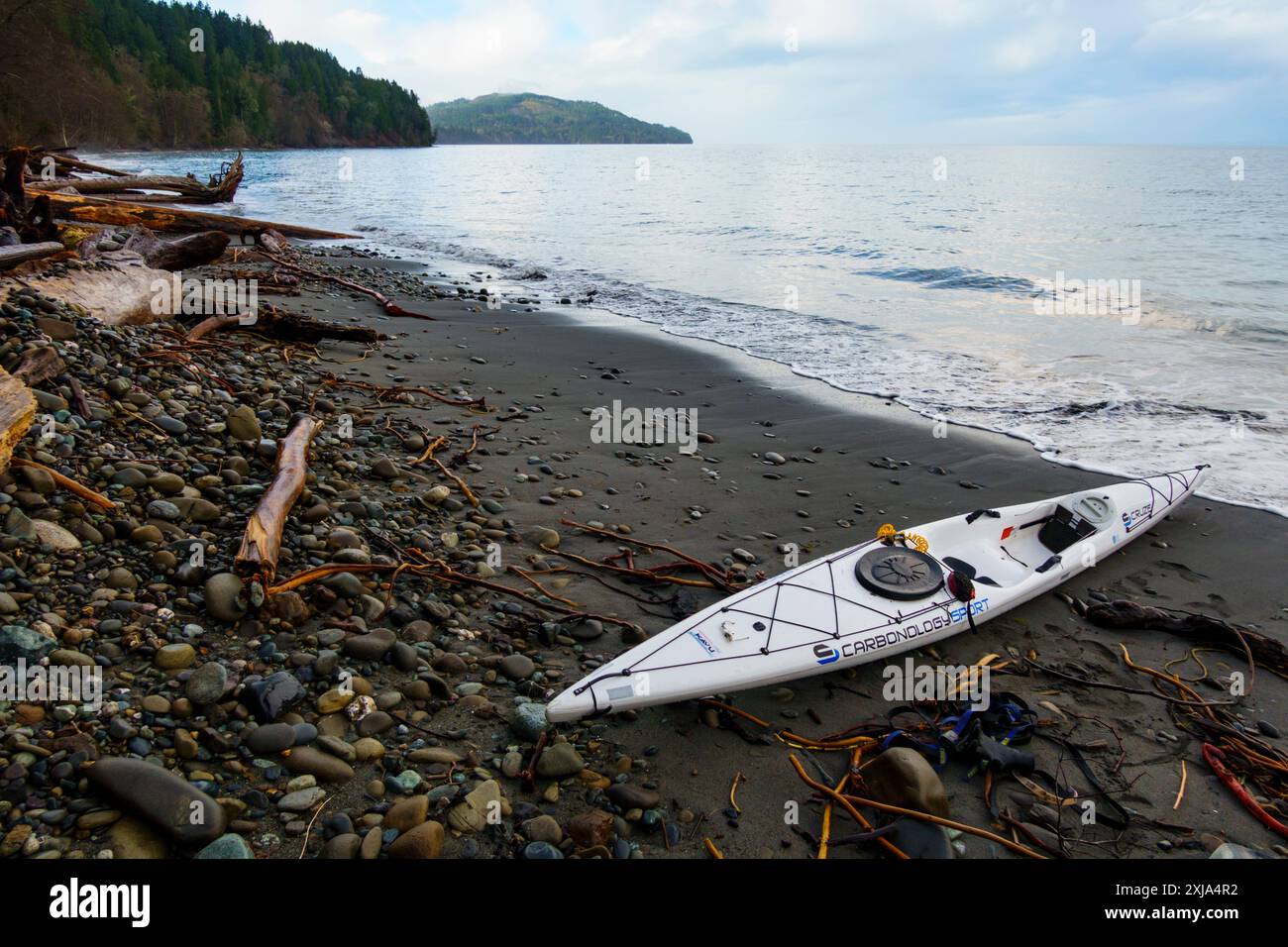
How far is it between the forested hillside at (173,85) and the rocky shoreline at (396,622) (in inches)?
515

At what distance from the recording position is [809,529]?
6.11 meters

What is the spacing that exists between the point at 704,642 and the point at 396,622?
1798 millimetres

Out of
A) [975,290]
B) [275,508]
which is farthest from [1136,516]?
[975,290]

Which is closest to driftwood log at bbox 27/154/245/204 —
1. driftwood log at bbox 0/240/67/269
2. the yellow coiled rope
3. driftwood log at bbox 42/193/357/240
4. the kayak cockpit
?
driftwood log at bbox 42/193/357/240

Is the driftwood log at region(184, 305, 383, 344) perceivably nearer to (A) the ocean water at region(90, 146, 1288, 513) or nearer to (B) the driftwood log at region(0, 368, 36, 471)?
(B) the driftwood log at region(0, 368, 36, 471)

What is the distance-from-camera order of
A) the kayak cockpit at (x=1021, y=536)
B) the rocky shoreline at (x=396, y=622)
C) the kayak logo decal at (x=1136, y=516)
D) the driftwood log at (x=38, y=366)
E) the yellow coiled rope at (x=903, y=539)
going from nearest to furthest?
the rocky shoreline at (x=396, y=622) < the driftwood log at (x=38, y=366) < the yellow coiled rope at (x=903, y=539) < the kayak cockpit at (x=1021, y=536) < the kayak logo decal at (x=1136, y=516)

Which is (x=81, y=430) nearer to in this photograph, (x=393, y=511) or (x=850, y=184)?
(x=393, y=511)

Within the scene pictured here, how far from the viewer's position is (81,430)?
480cm

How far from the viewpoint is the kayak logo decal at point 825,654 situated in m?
4.29

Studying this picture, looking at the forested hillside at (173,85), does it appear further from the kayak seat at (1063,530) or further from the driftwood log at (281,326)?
the kayak seat at (1063,530)

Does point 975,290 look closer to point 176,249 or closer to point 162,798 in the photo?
point 176,249

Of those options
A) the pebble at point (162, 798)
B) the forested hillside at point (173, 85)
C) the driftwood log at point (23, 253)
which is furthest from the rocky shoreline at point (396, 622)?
the forested hillside at point (173, 85)
